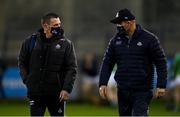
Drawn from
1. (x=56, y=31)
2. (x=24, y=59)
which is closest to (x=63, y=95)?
(x=24, y=59)

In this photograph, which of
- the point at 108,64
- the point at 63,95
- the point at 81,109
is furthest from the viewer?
the point at 81,109

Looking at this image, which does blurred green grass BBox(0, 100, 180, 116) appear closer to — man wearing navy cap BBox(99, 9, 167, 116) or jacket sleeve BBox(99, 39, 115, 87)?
jacket sleeve BBox(99, 39, 115, 87)

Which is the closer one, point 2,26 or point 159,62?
point 159,62

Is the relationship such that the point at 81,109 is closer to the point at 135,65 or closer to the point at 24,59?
the point at 24,59

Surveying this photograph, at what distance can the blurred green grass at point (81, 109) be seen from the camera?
58.2ft

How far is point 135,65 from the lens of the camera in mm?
10188

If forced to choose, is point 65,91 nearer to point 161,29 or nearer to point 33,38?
point 33,38

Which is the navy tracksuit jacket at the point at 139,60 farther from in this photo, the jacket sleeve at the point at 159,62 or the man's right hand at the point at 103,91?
the man's right hand at the point at 103,91

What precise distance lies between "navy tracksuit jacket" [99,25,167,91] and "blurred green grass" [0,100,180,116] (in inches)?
251

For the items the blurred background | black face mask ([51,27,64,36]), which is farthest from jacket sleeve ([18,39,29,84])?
the blurred background

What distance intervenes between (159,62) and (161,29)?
13.4m

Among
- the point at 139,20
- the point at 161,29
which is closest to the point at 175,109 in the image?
the point at 161,29

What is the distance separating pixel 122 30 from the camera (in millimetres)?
10297

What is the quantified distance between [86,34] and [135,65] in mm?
15222
